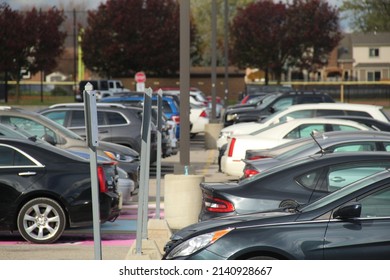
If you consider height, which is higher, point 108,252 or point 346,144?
point 346,144

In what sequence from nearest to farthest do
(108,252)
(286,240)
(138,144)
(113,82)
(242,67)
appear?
(286,240) → (108,252) → (138,144) → (113,82) → (242,67)

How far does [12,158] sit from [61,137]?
6.17 m

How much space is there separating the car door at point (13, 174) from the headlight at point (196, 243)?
17.4 feet

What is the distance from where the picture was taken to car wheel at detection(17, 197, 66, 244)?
530 inches

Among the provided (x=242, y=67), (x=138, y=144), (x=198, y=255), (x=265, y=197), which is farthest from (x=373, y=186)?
(x=242, y=67)

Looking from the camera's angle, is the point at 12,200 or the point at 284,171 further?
the point at 12,200

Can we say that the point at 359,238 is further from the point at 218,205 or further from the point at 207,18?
the point at 207,18

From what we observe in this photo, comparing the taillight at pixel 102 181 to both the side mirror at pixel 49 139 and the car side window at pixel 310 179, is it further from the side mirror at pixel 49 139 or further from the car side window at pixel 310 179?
the side mirror at pixel 49 139

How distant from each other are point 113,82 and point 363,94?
20.2m

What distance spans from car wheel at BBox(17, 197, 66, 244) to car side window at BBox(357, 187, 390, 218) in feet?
19.7

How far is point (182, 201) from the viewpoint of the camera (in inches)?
571

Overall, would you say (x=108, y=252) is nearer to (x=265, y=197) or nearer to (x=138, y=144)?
(x=265, y=197)

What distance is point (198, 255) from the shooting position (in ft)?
27.5

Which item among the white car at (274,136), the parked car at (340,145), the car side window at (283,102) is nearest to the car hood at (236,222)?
the parked car at (340,145)
